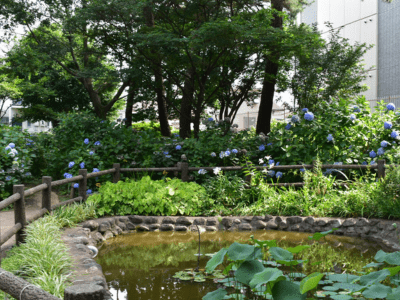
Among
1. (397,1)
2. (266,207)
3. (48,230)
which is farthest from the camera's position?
(397,1)

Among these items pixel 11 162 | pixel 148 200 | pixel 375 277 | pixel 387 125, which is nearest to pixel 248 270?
pixel 375 277

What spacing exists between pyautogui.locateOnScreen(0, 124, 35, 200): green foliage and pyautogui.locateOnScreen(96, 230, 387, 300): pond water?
3.31 metres

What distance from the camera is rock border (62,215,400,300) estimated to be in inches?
240

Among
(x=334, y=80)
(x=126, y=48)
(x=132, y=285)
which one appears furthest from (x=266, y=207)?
(x=334, y=80)

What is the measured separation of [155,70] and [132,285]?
754 cm

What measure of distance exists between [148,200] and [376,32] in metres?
18.8

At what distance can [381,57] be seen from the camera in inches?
832

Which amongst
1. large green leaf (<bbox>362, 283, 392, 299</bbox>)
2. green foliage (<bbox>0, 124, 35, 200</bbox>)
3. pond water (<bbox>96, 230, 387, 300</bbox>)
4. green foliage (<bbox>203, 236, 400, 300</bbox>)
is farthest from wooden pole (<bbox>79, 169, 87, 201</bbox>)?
large green leaf (<bbox>362, 283, 392, 299</bbox>)

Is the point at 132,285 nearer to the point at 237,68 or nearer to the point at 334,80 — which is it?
the point at 237,68

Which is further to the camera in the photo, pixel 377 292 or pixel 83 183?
pixel 83 183

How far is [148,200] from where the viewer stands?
741 cm

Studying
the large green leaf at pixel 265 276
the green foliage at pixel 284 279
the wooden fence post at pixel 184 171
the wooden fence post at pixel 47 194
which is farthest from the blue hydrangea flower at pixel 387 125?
the large green leaf at pixel 265 276

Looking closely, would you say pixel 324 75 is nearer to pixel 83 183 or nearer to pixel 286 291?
pixel 83 183

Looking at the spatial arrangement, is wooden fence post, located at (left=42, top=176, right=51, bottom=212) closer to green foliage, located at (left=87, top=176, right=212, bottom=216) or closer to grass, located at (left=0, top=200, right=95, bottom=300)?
grass, located at (left=0, top=200, right=95, bottom=300)
